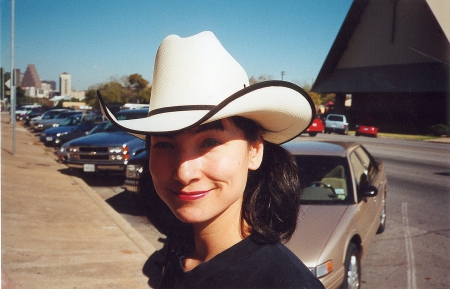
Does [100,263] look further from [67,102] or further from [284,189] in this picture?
[67,102]

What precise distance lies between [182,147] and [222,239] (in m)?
0.35

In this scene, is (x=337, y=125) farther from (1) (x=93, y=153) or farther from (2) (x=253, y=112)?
(2) (x=253, y=112)

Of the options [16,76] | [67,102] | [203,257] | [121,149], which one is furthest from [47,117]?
[203,257]

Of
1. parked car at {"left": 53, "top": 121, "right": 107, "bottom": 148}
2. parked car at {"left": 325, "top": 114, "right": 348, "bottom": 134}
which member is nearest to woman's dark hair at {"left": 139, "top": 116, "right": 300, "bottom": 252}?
parked car at {"left": 53, "top": 121, "right": 107, "bottom": 148}

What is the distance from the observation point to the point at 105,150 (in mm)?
8414

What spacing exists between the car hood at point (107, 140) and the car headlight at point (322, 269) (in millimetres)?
5832

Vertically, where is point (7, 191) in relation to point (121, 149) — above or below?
below

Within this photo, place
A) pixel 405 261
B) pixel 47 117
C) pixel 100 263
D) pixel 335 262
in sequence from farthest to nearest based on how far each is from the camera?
pixel 47 117 < pixel 405 261 < pixel 100 263 < pixel 335 262

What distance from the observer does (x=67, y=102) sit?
4609cm

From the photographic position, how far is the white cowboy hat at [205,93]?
4.05 feet

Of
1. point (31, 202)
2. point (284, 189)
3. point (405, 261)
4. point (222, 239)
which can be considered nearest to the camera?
point (222, 239)

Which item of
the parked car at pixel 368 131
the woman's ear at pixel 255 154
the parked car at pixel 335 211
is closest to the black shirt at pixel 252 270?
the woman's ear at pixel 255 154

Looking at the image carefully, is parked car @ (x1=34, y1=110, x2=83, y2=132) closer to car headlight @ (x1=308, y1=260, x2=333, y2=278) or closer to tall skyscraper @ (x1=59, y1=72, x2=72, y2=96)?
tall skyscraper @ (x1=59, y1=72, x2=72, y2=96)

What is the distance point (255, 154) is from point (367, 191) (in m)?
2.78
